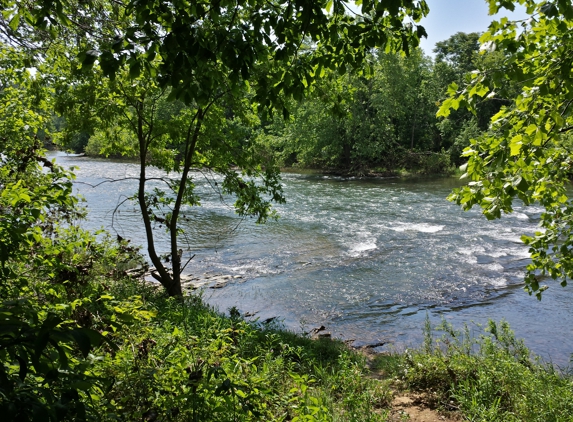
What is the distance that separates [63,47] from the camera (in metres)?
6.61

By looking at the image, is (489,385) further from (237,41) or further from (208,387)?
(237,41)

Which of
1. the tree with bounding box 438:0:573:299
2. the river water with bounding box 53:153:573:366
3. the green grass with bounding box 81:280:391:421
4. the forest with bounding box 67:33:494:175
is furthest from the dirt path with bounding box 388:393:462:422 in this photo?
the forest with bounding box 67:33:494:175

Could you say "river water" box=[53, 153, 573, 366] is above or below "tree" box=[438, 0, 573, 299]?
below

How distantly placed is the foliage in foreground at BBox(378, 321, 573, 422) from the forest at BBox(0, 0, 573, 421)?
0.02 metres

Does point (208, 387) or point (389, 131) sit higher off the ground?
point (389, 131)

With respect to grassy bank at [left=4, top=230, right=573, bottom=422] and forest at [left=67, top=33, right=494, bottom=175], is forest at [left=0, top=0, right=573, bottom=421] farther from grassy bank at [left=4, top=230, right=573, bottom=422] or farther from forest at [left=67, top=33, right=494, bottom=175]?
forest at [left=67, top=33, right=494, bottom=175]

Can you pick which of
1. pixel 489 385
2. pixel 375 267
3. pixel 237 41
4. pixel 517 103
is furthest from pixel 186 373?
pixel 375 267

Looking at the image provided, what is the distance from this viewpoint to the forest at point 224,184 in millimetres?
2518

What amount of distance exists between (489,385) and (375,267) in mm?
7744

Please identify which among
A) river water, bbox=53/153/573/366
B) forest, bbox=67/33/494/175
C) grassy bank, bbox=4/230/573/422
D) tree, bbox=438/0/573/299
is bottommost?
river water, bbox=53/153/573/366

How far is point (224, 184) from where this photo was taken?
8180mm

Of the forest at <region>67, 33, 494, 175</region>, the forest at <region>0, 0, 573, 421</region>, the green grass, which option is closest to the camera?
the forest at <region>0, 0, 573, 421</region>

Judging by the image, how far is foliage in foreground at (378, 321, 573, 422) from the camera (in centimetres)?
409

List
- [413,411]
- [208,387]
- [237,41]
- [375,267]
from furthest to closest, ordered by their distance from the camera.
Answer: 1. [375,267]
2. [413,411]
3. [208,387]
4. [237,41]
